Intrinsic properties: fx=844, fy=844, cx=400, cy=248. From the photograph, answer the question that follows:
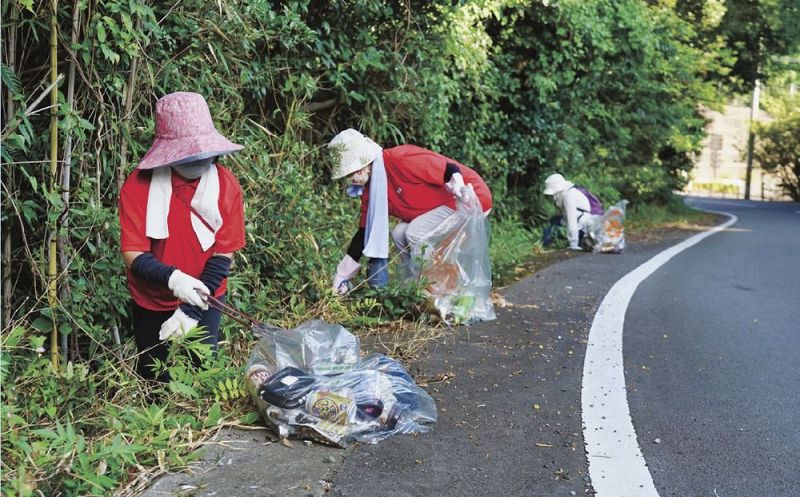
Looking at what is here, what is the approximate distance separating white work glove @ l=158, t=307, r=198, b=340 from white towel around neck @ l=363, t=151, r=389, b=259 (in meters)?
2.39

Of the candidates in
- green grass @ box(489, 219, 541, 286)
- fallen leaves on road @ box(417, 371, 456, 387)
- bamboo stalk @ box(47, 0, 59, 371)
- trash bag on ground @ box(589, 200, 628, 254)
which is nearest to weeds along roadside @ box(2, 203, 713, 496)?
bamboo stalk @ box(47, 0, 59, 371)

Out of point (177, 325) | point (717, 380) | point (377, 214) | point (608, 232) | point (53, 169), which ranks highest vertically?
point (53, 169)

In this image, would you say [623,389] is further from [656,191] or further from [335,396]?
[656,191]

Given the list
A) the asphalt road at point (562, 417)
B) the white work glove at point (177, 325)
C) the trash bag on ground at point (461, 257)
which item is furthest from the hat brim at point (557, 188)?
the white work glove at point (177, 325)

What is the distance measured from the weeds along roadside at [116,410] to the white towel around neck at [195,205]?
1.64 ft

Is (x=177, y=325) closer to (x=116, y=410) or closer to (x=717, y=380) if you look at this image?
(x=116, y=410)

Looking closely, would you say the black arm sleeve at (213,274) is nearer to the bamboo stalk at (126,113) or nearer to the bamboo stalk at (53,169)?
the bamboo stalk at (53,169)

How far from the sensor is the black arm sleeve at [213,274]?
12.9 feet

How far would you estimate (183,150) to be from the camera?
12.5 ft

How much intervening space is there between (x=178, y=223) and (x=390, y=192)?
2766mm

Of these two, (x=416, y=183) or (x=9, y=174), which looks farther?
(x=416, y=183)

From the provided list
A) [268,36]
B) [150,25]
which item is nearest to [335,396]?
[150,25]

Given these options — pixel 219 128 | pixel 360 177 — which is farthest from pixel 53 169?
pixel 360 177

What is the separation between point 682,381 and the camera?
500 cm
